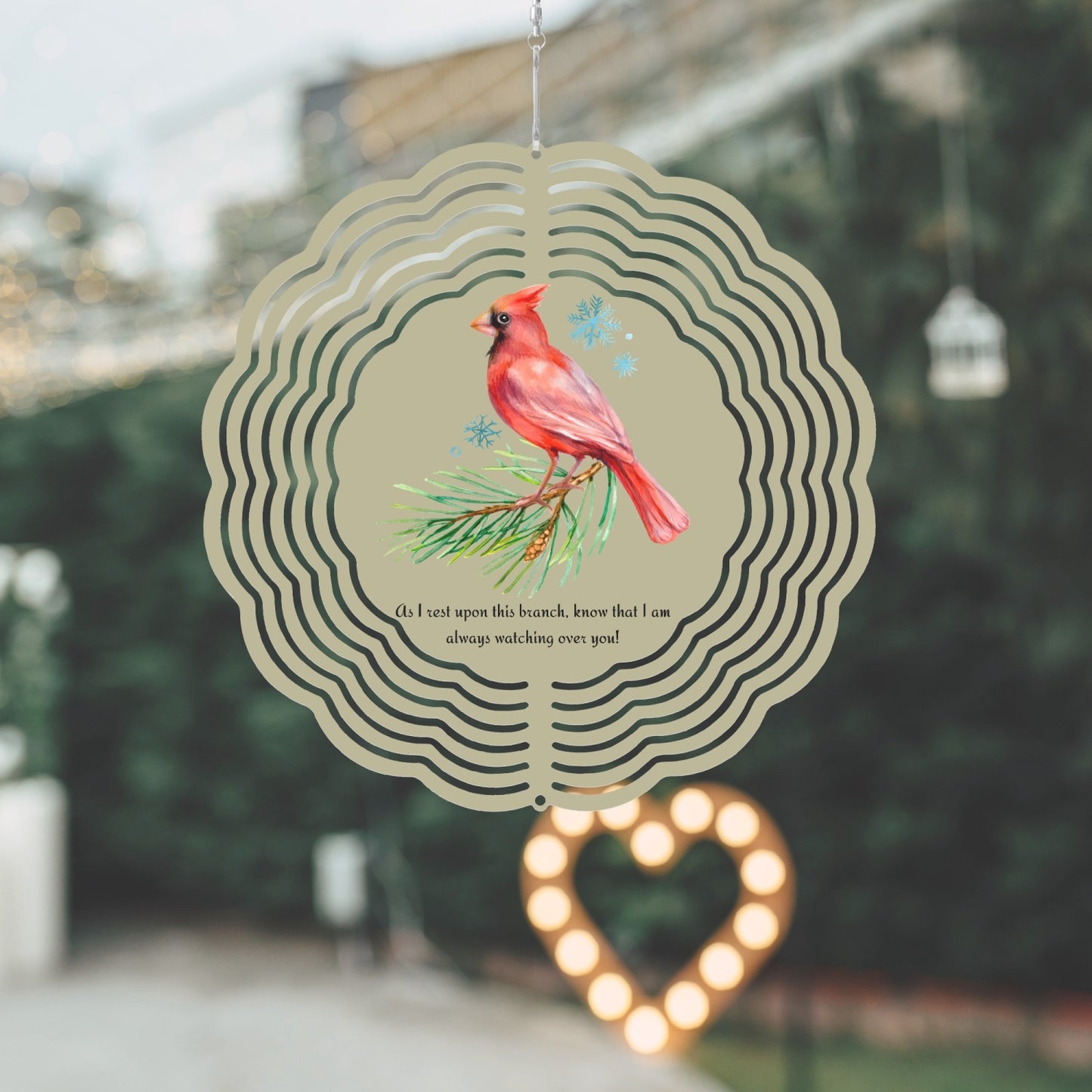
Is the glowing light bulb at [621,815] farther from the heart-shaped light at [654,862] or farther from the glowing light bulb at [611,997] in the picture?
the glowing light bulb at [611,997]

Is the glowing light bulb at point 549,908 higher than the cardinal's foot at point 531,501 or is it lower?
lower

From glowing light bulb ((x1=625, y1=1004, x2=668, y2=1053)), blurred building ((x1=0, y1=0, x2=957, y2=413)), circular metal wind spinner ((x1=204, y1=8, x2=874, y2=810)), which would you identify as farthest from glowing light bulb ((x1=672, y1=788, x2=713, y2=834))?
circular metal wind spinner ((x1=204, y1=8, x2=874, y2=810))

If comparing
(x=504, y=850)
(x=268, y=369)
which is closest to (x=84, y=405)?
(x=504, y=850)

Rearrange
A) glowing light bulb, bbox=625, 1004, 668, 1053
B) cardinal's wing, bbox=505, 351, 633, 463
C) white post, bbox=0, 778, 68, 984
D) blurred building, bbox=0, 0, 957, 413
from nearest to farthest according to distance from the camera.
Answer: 1. cardinal's wing, bbox=505, 351, 633, 463
2. glowing light bulb, bbox=625, 1004, 668, 1053
3. blurred building, bbox=0, 0, 957, 413
4. white post, bbox=0, 778, 68, 984

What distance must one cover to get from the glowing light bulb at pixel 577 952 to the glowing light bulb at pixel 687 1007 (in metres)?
0.14

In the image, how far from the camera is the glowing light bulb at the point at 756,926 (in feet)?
5.86

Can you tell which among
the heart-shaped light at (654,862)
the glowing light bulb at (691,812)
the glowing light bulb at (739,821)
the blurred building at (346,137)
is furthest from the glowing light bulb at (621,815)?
the blurred building at (346,137)

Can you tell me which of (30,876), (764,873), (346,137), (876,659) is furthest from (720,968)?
(30,876)

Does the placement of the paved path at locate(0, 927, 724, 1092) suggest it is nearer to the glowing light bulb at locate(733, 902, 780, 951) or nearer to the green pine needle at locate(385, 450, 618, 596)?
the glowing light bulb at locate(733, 902, 780, 951)

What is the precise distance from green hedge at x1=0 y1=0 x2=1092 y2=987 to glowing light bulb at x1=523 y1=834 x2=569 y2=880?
0.51 metres

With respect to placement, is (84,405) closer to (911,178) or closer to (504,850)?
(504,850)

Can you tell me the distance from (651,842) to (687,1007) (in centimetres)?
58

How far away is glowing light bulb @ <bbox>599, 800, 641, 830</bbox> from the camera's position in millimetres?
2242

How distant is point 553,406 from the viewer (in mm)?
593
